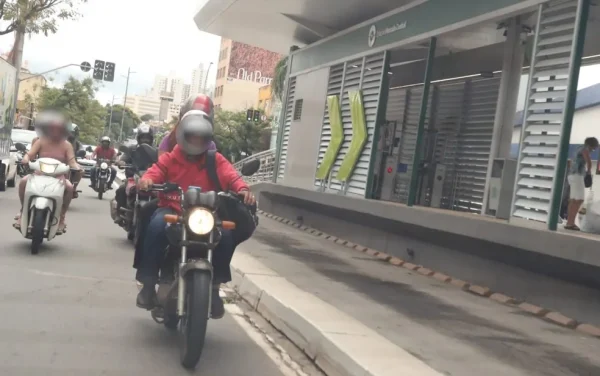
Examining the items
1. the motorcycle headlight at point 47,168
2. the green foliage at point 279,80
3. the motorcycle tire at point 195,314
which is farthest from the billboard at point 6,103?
the green foliage at point 279,80

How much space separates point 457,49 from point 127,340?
10.8 metres

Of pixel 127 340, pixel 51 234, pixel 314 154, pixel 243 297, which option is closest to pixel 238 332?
pixel 127 340

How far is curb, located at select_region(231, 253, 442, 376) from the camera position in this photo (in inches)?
207

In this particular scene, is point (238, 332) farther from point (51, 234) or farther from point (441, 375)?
point (51, 234)

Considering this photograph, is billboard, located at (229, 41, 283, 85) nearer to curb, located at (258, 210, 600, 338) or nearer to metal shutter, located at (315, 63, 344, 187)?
metal shutter, located at (315, 63, 344, 187)

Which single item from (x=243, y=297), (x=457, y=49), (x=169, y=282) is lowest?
(x=243, y=297)

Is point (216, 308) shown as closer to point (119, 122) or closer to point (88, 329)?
point (88, 329)

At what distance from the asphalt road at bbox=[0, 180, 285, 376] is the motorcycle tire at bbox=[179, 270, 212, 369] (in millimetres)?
169

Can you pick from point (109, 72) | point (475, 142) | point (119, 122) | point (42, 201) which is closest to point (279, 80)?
point (109, 72)

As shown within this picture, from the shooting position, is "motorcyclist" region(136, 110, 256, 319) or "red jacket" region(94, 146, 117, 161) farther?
"red jacket" region(94, 146, 117, 161)

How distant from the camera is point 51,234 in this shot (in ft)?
31.0

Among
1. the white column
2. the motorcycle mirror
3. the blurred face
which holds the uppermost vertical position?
the white column

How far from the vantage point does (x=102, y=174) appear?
18.7m

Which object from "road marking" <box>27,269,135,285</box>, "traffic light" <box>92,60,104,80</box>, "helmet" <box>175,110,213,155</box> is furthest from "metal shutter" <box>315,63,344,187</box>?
"traffic light" <box>92,60,104,80</box>
